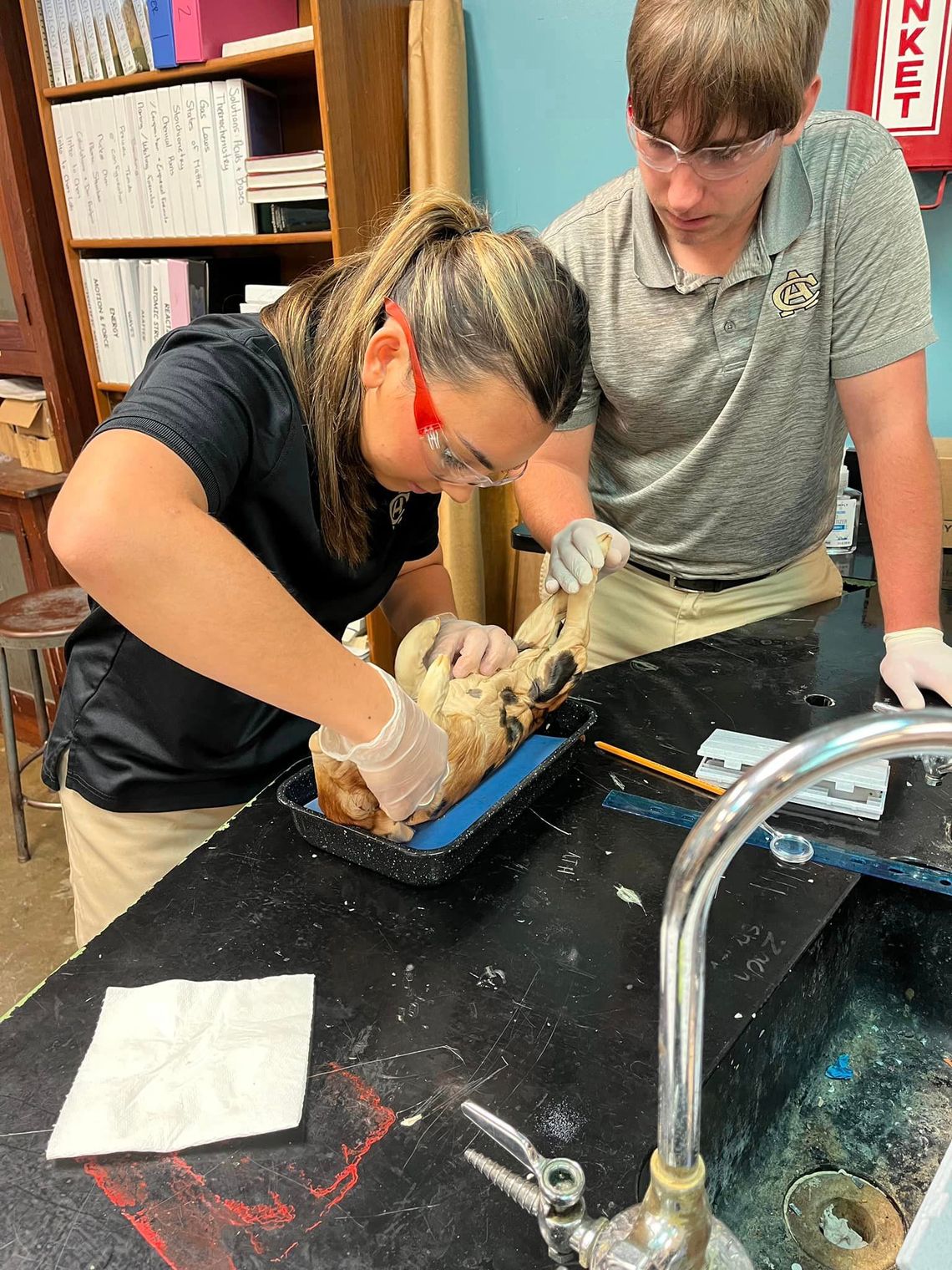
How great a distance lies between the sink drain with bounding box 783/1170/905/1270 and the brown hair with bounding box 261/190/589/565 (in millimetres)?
962

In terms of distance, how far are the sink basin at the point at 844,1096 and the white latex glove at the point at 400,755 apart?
0.49 m

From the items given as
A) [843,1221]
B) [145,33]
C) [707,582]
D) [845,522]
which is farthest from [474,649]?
[145,33]

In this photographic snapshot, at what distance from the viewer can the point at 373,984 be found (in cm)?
99

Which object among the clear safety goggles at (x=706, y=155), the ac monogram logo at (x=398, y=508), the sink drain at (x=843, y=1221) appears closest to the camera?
the sink drain at (x=843, y=1221)

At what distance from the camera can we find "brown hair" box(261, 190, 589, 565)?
1.07 metres

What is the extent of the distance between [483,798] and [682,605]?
0.80 m

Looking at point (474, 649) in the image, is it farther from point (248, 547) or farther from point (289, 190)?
point (289, 190)

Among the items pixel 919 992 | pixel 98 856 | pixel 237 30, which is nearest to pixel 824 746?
pixel 919 992

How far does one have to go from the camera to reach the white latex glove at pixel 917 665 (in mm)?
1513

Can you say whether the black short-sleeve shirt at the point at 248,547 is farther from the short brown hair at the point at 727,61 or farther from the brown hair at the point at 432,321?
the short brown hair at the point at 727,61

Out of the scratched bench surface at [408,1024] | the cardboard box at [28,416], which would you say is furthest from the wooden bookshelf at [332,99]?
the scratched bench surface at [408,1024]

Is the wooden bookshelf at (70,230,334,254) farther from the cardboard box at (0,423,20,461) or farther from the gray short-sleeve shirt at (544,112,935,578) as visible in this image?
the gray short-sleeve shirt at (544,112,935,578)

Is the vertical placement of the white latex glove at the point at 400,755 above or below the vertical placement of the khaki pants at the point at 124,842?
above

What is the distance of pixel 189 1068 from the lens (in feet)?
2.92
